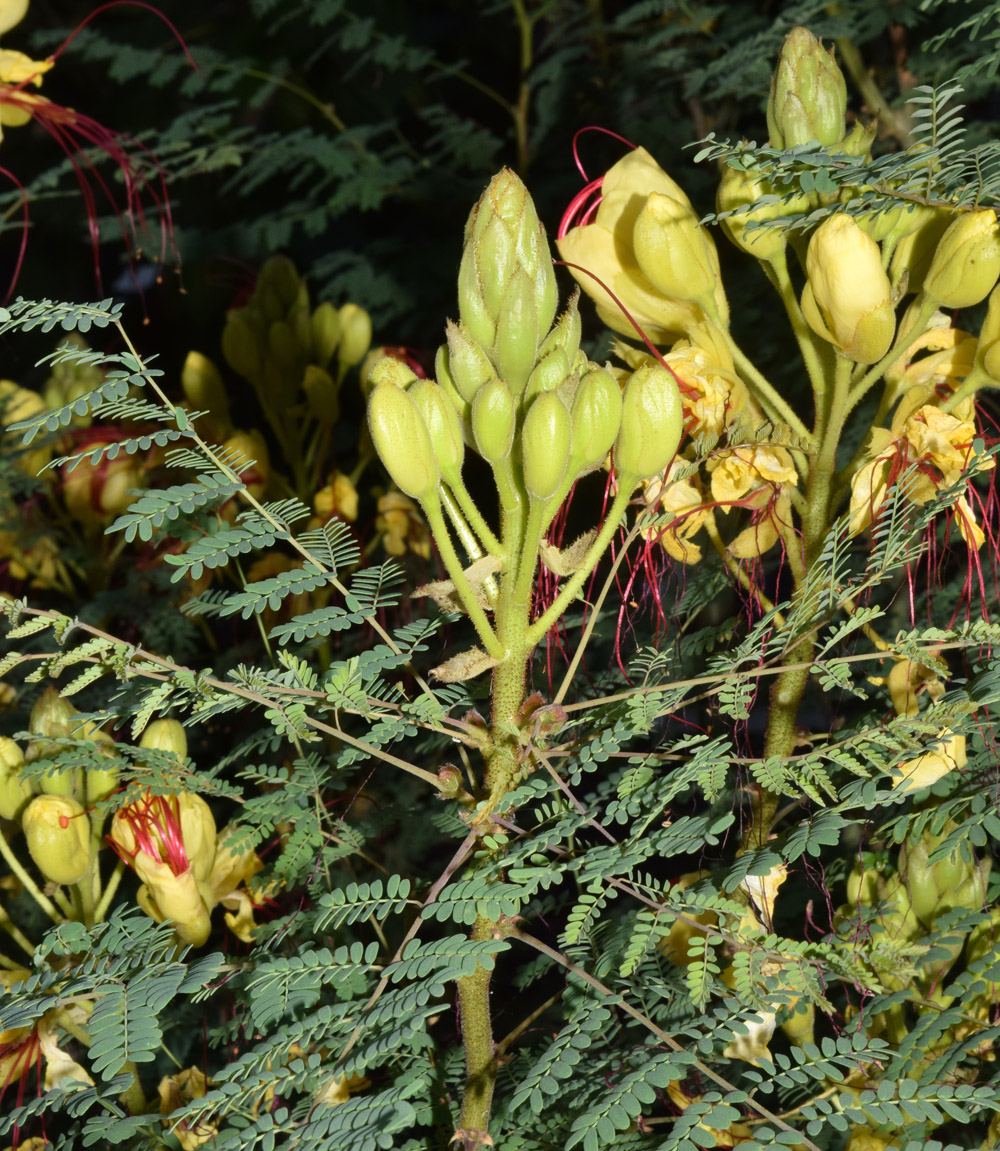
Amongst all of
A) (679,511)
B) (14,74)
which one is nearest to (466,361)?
(679,511)

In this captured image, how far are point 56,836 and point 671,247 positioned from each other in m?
0.38

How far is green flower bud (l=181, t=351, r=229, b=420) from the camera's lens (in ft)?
2.73

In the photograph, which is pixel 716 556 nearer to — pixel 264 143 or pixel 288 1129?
pixel 288 1129

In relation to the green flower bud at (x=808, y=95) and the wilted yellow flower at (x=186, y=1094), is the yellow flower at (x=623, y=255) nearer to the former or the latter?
the green flower bud at (x=808, y=95)

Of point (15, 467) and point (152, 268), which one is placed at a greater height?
point (152, 268)

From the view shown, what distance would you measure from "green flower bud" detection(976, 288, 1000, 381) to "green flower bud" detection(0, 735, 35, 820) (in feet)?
1.53

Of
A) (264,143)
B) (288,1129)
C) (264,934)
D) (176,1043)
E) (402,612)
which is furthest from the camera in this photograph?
(264,143)

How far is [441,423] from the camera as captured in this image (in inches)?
16.5

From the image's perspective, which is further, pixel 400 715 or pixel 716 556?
pixel 716 556

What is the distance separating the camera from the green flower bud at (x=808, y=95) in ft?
1.57

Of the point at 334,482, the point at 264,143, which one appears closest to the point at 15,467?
the point at 334,482

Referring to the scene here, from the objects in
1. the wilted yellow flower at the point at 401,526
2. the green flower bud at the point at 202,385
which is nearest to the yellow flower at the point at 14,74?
the green flower bud at the point at 202,385

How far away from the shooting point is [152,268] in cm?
126

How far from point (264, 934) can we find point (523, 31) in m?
0.91
